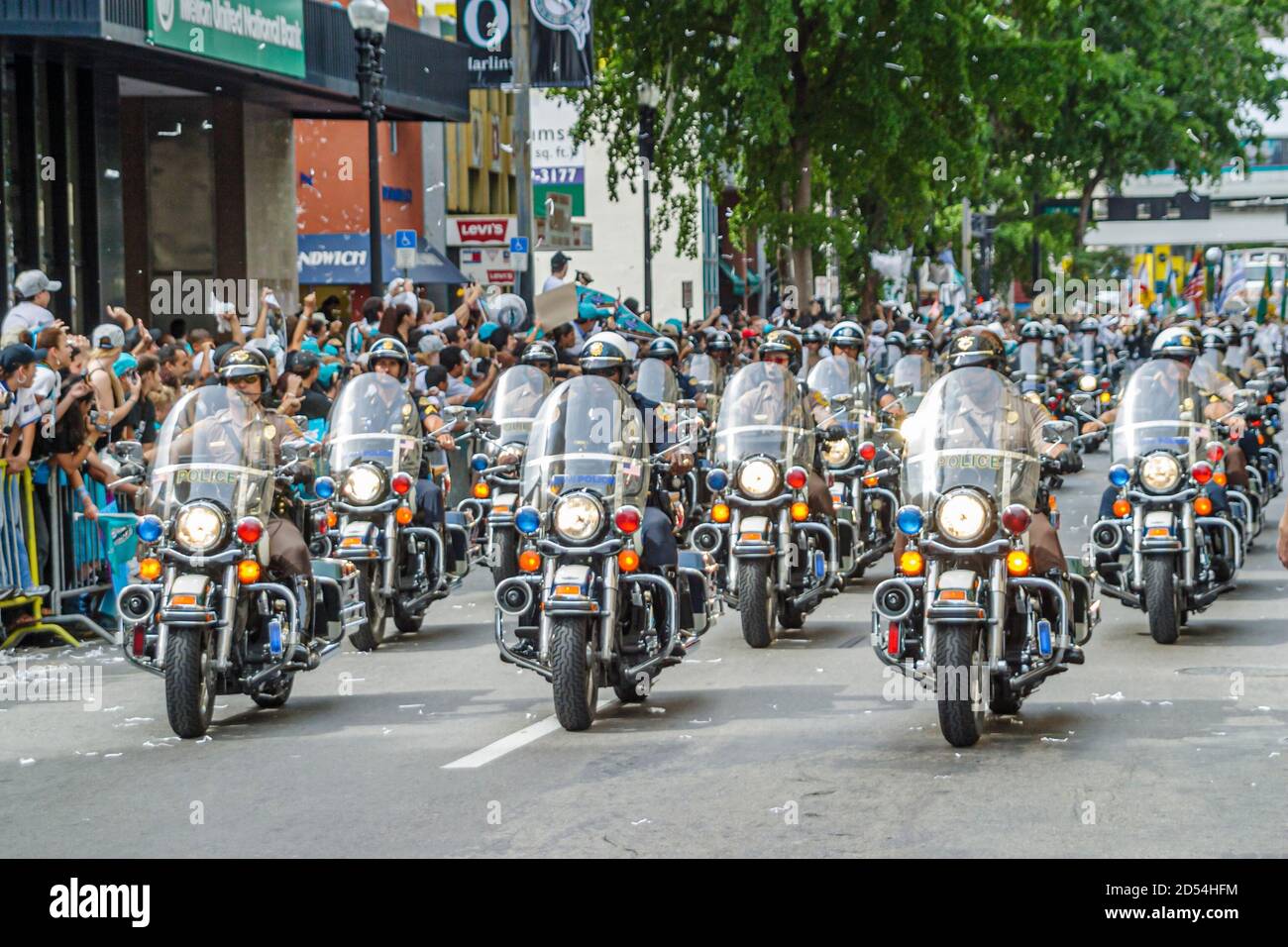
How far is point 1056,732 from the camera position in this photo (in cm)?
1052

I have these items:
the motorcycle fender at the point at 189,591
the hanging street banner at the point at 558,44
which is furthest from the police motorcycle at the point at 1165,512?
the hanging street banner at the point at 558,44

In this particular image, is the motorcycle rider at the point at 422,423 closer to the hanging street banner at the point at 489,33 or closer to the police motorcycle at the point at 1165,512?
the police motorcycle at the point at 1165,512

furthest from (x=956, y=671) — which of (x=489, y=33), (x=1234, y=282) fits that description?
(x=1234, y=282)

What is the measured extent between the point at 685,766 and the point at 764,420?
16.3ft

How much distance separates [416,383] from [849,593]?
509cm

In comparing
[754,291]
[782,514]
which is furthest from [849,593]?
[754,291]

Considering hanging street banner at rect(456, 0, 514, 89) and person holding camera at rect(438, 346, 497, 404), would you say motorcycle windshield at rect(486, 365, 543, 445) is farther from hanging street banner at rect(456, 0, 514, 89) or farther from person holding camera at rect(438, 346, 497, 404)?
hanging street banner at rect(456, 0, 514, 89)

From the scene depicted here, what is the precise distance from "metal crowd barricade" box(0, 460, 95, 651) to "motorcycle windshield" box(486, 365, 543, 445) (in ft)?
12.1

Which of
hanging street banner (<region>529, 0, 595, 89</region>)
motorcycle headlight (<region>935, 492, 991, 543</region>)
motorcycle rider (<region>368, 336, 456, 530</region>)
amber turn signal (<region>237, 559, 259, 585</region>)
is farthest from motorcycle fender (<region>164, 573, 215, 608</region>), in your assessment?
hanging street banner (<region>529, 0, 595, 89</region>)

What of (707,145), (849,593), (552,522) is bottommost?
(849,593)

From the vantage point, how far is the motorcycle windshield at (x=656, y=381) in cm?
1839

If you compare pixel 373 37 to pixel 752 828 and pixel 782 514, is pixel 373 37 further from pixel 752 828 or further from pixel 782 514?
pixel 752 828

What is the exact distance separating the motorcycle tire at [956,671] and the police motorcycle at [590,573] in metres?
1.63

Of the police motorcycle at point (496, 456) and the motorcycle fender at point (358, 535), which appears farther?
the police motorcycle at point (496, 456)
